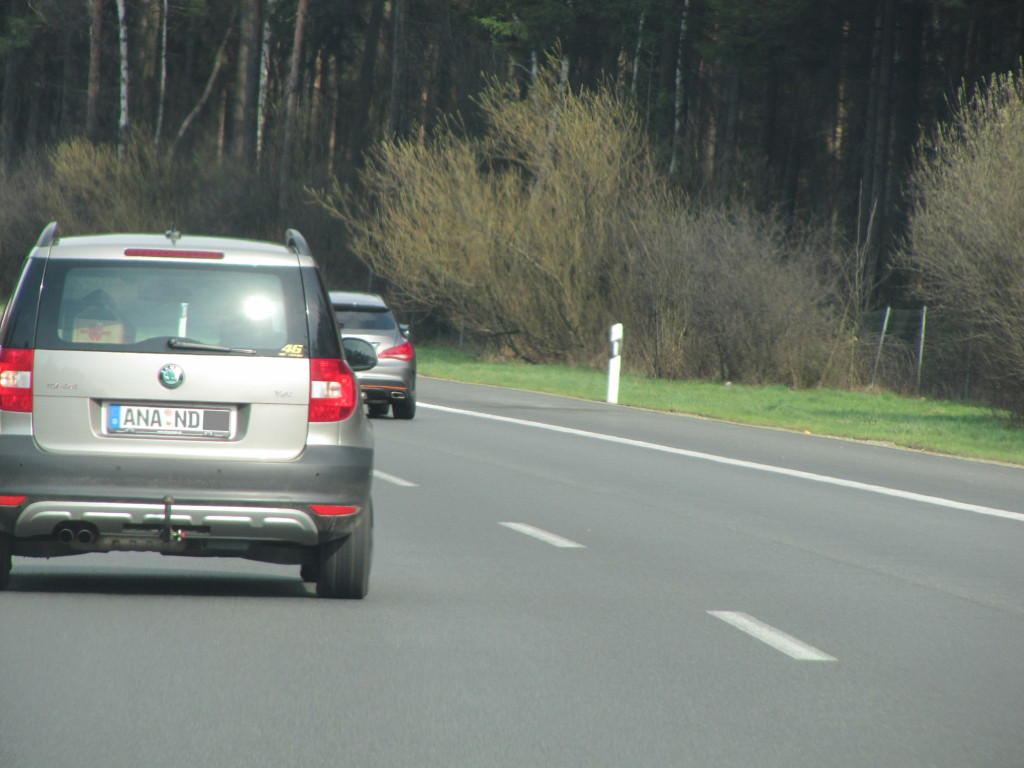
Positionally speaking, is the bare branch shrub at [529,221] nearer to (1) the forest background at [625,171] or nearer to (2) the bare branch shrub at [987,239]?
(1) the forest background at [625,171]

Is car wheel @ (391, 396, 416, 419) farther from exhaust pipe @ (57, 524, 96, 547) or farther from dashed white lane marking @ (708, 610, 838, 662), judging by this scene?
exhaust pipe @ (57, 524, 96, 547)

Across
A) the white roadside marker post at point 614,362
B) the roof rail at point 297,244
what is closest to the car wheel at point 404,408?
the white roadside marker post at point 614,362

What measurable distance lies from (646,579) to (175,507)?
117 inches

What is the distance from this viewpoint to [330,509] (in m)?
7.71

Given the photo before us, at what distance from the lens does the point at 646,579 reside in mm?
9383

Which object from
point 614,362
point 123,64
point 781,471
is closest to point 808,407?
point 614,362

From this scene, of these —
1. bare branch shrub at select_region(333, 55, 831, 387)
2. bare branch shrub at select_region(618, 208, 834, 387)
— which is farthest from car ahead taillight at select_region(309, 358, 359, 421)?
bare branch shrub at select_region(333, 55, 831, 387)

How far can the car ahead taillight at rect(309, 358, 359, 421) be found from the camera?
776 centimetres

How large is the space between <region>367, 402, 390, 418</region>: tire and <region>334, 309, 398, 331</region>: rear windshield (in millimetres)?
1177

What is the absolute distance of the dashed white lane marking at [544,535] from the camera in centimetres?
1080

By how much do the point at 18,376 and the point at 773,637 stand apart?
3652 mm

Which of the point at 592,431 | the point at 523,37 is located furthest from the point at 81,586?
the point at 523,37

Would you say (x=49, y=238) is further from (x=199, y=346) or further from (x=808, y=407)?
(x=808, y=407)

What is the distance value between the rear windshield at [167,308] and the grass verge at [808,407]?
1316cm
